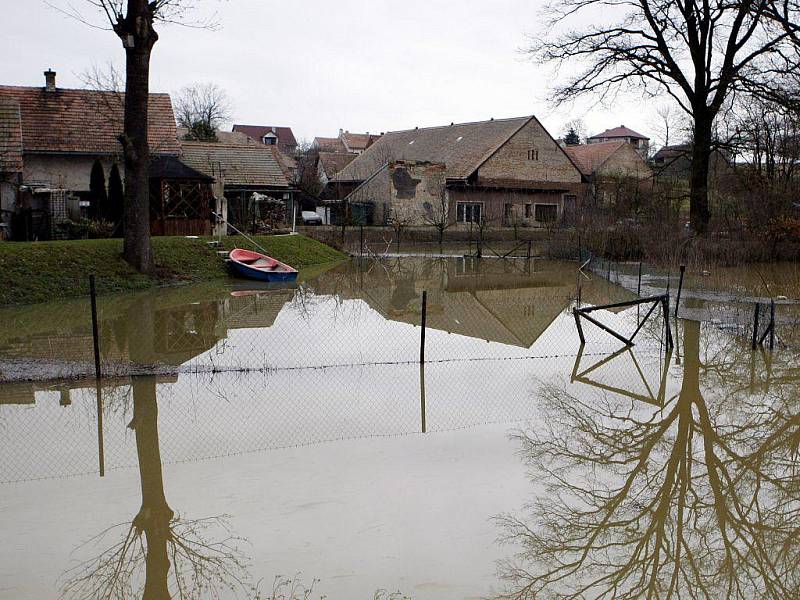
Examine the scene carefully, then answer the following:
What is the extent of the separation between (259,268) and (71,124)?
1269 centimetres

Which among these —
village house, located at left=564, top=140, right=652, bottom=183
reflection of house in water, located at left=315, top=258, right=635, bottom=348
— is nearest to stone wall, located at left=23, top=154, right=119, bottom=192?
reflection of house in water, located at left=315, top=258, right=635, bottom=348

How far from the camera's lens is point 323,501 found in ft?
A: 19.9

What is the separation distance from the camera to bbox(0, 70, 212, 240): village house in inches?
903

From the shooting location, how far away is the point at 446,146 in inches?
1916

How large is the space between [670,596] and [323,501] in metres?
2.66

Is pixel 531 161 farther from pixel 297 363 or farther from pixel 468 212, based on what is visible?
pixel 297 363

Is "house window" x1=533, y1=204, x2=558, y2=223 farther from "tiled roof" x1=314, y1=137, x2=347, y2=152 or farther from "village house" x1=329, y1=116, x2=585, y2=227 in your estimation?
"tiled roof" x1=314, y1=137, x2=347, y2=152

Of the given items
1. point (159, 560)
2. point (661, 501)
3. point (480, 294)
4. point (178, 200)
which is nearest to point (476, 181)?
point (178, 200)

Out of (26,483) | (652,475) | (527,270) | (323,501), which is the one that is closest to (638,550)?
(652,475)

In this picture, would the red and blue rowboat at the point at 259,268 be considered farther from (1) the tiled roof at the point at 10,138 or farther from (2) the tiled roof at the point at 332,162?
(2) the tiled roof at the point at 332,162

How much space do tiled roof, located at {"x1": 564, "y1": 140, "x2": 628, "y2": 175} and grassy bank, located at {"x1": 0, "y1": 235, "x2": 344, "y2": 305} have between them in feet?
125

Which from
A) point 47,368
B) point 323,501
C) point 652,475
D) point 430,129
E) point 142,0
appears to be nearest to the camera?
point 323,501

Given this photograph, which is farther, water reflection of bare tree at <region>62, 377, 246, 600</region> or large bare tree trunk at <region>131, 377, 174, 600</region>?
large bare tree trunk at <region>131, 377, 174, 600</region>

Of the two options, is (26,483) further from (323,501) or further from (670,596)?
(670,596)
